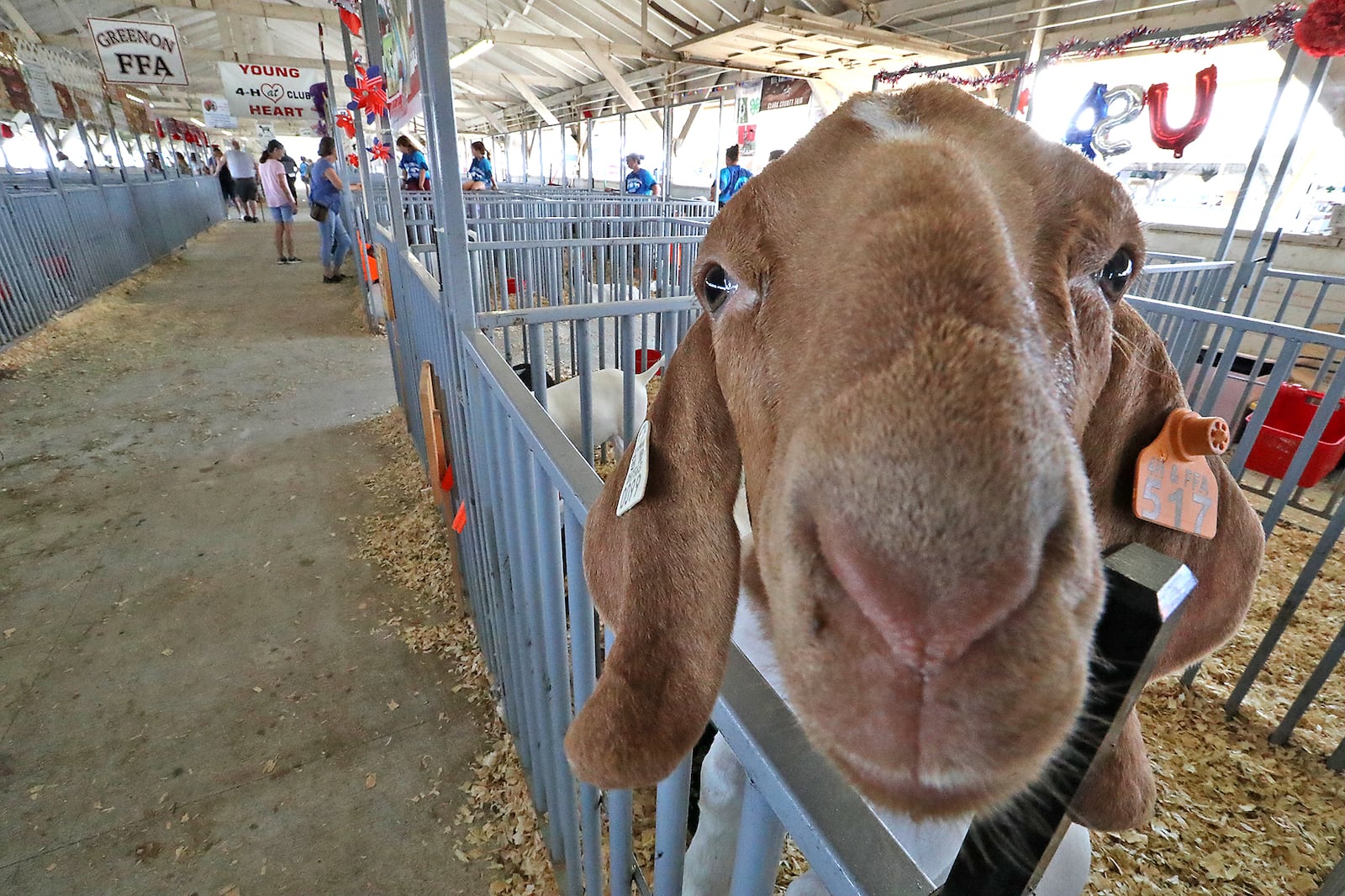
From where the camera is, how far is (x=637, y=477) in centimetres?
113

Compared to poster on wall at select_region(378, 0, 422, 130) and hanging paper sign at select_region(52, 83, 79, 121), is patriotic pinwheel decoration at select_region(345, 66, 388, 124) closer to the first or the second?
poster on wall at select_region(378, 0, 422, 130)

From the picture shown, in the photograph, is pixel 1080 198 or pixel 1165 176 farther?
pixel 1165 176

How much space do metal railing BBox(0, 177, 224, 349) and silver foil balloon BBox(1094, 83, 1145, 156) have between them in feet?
36.6

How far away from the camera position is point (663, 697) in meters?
1.04

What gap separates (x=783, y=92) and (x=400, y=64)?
14.1 meters

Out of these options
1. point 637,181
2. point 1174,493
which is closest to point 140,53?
point 637,181

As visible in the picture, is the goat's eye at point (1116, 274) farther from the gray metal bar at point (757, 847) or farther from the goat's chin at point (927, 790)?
the gray metal bar at point (757, 847)

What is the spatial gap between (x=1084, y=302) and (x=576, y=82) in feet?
92.0

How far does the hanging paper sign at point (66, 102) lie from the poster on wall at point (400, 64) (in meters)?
10.9

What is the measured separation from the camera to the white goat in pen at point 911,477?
0.51m

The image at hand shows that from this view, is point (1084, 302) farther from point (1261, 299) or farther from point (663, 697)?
point (1261, 299)

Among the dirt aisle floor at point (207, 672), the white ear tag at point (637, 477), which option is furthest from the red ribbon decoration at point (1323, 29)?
the dirt aisle floor at point (207, 672)

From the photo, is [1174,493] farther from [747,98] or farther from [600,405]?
[747,98]

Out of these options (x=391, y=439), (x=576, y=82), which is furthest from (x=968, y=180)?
(x=576, y=82)
